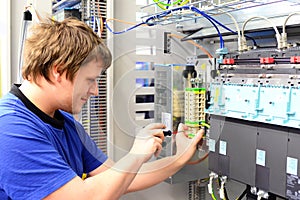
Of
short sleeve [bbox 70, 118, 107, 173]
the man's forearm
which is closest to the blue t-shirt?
short sleeve [bbox 70, 118, 107, 173]

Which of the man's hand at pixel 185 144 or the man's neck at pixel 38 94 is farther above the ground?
the man's neck at pixel 38 94

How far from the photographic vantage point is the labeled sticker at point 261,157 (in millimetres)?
1216

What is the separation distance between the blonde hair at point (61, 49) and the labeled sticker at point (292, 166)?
666mm

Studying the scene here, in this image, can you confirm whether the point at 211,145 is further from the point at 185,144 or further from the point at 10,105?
the point at 10,105

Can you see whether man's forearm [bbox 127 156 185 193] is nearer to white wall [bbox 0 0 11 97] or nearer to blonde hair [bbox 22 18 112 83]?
blonde hair [bbox 22 18 112 83]

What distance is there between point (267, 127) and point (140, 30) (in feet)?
2.80

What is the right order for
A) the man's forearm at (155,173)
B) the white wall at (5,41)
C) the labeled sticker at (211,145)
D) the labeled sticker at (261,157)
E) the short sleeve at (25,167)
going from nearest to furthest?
1. the short sleeve at (25,167)
2. the labeled sticker at (261,157)
3. the man's forearm at (155,173)
4. the labeled sticker at (211,145)
5. the white wall at (5,41)

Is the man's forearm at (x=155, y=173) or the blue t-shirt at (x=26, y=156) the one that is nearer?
the blue t-shirt at (x=26, y=156)

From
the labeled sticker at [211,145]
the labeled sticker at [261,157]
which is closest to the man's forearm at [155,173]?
the labeled sticker at [211,145]

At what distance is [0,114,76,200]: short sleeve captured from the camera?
0.93 meters

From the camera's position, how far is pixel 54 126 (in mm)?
1127

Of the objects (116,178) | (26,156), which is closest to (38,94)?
(26,156)

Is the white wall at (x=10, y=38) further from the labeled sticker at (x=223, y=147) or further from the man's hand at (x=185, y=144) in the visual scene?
the labeled sticker at (x=223, y=147)

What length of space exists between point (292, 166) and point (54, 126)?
0.78 meters
